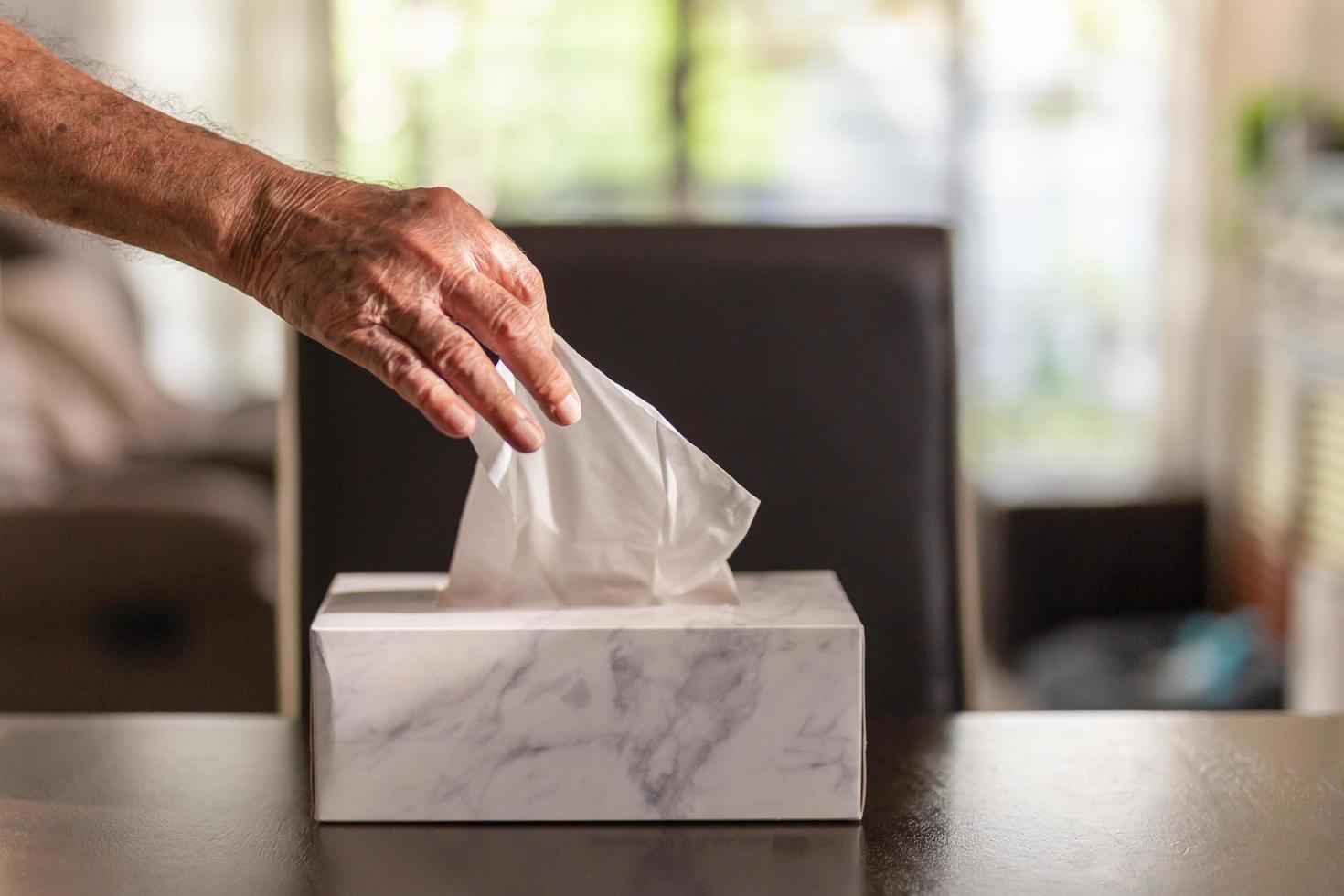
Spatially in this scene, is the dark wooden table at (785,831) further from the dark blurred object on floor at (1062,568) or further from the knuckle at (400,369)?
the dark blurred object on floor at (1062,568)

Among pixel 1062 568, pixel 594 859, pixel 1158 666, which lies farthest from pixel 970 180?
pixel 594 859

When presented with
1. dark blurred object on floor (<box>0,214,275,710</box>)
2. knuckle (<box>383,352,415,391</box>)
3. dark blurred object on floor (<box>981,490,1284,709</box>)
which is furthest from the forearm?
dark blurred object on floor (<box>981,490,1284,709</box>)

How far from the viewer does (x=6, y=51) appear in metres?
0.75

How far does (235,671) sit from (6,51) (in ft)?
5.73

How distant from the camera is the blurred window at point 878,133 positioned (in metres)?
4.05

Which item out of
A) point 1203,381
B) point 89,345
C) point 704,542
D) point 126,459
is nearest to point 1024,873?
point 704,542

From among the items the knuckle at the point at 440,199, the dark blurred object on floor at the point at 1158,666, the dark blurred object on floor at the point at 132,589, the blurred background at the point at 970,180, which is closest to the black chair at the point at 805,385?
the knuckle at the point at 440,199

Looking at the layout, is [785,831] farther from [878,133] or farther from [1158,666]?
[878,133]

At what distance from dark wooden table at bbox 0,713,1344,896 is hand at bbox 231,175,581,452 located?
0.19 m

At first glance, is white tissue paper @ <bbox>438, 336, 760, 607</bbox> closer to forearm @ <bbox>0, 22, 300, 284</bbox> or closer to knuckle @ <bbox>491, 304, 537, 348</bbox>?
knuckle @ <bbox>491, 304, 537, 348</bbox>

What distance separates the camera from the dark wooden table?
59cm

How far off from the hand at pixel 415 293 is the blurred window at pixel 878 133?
347cm

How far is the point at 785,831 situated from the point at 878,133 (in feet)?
12.1

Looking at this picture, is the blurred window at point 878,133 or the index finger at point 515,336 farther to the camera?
the blurred window at point 878,133
